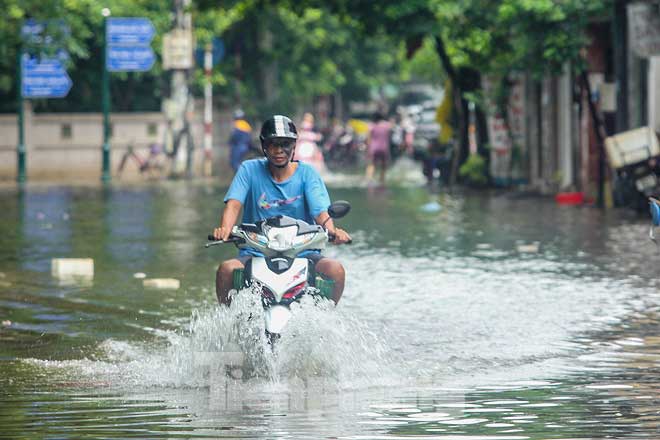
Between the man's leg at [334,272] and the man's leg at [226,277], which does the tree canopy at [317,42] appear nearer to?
the man's leg at [334,272]

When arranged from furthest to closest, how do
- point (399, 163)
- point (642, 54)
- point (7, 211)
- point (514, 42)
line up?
point (399, 163) → point (514, 42) → point (7, 211) → point (642, 54)

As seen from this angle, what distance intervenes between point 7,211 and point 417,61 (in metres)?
35.3

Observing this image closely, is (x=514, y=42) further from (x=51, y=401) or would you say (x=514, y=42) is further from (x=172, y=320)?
(x=51, y=401)

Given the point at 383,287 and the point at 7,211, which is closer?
the point at 383,287

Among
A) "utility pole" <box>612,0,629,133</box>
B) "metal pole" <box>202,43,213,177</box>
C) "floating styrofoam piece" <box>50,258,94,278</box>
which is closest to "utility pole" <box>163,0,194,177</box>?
"metal pole" <box>202,43,213,177</box>

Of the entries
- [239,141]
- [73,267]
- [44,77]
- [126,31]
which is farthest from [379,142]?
[73,267]

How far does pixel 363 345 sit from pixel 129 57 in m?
34.4

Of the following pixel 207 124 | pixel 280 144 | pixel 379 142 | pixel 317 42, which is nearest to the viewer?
pixel 280 144

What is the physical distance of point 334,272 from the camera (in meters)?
9.94

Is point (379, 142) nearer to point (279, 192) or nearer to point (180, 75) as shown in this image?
point (180, 75)

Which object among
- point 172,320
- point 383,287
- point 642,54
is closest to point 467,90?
point 642,54

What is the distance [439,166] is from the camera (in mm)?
37844

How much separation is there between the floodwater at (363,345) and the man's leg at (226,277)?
4.2 inches

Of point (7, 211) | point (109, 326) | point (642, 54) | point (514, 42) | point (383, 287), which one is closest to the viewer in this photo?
point (109, 326)
